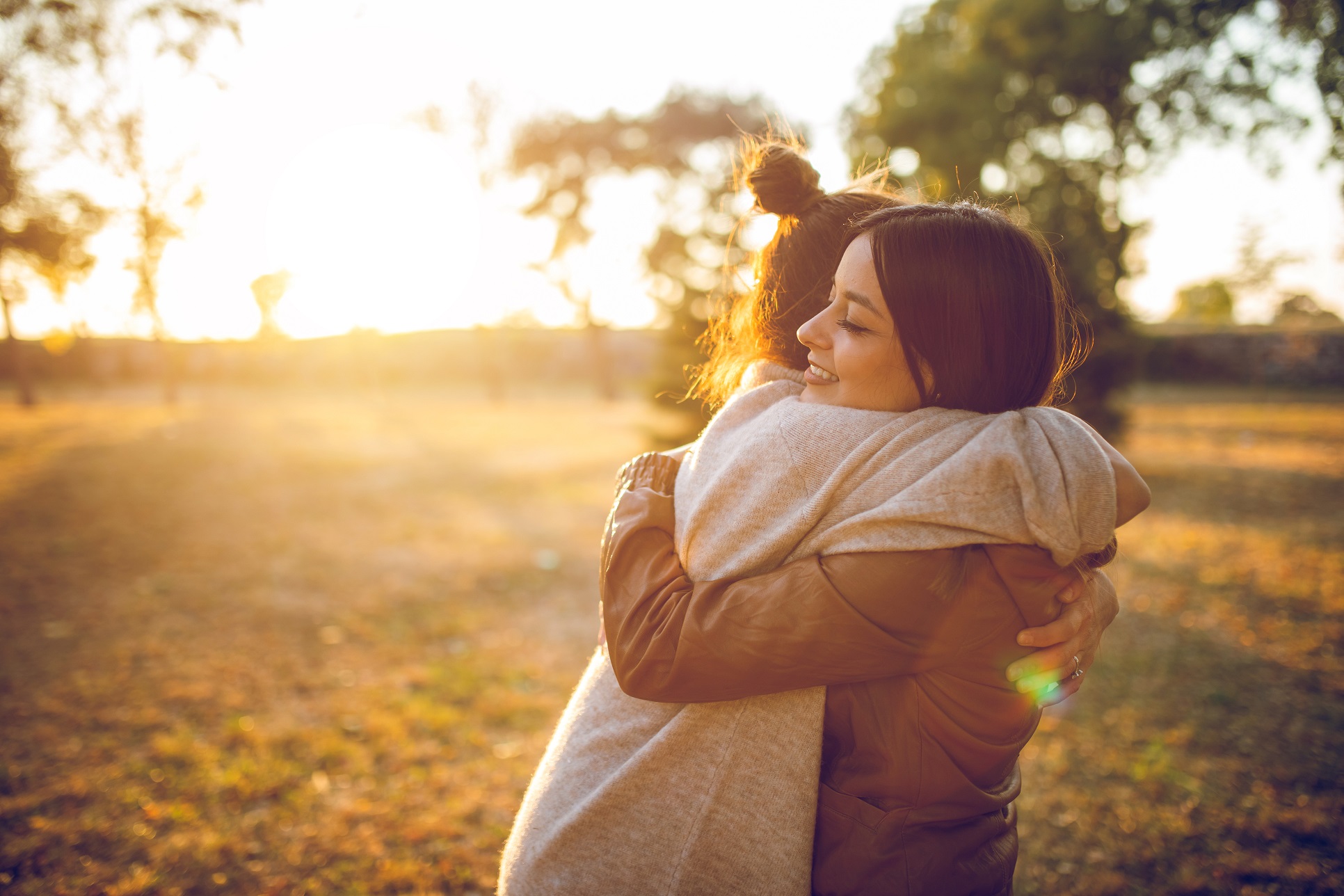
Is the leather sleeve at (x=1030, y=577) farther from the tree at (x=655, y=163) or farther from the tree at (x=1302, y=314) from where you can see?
the tree at (x=1302, y=314)

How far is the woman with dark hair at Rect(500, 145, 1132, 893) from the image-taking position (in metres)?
1.07

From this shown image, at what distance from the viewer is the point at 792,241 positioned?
1552 mm

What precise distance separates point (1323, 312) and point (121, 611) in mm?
43085

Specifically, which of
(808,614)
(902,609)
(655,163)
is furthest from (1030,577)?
(655,163)

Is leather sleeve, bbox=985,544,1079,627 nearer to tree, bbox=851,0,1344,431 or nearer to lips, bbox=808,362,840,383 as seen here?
lips, bbox=808,362,840,383

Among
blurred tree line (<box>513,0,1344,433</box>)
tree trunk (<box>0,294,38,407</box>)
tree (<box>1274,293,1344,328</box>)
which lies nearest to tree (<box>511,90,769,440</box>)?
blurred tree line (<box>513,0,1344,433</box>)

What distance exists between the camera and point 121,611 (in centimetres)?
593

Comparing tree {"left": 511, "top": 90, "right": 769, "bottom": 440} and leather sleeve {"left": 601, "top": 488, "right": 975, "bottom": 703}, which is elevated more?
tree {"left": 511, "top": 90, "right": 769, "bottom": 440}

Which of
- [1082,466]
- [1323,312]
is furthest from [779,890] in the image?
[1323,312]

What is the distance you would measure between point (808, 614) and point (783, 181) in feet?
3.21

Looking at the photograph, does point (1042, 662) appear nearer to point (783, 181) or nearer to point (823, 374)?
point (823, 374)

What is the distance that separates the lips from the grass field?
2901 millimetres

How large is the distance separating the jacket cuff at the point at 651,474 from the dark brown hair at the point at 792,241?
349 mm

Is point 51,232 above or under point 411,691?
above
